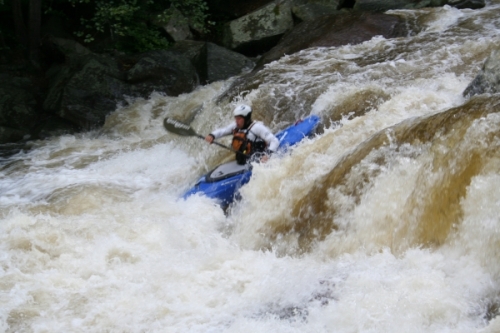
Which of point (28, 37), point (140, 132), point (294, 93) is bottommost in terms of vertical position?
point (140, 132)

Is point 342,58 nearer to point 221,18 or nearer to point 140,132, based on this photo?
point 140,132

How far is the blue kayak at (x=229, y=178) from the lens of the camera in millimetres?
5293

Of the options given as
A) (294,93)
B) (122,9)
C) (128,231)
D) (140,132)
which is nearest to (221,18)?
(122,9)

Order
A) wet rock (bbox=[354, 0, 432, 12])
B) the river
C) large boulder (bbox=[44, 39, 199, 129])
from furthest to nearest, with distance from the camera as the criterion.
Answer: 1. wet rock (bbox=[354, 0, 432, 12])
2. large boulder (bbox=[44, 39, 199, 129])
3. the river

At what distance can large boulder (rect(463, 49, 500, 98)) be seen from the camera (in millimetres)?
4902

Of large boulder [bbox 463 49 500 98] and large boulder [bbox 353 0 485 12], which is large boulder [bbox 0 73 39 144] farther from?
large boulder [bbox 463 49 500 98]

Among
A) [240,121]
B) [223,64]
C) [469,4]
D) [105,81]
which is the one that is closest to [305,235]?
[240,121]

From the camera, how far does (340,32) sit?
8.61 meters

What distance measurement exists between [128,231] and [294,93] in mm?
3042

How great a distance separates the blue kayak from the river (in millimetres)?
136

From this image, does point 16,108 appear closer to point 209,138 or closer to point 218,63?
point 218,63

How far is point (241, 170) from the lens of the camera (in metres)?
5.38

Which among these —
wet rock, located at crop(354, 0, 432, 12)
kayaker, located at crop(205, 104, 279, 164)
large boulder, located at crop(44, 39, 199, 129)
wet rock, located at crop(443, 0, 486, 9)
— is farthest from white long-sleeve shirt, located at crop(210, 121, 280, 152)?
wet rock, located at crop(443, 0, 486, 9)

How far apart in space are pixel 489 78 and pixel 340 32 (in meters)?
3.94
